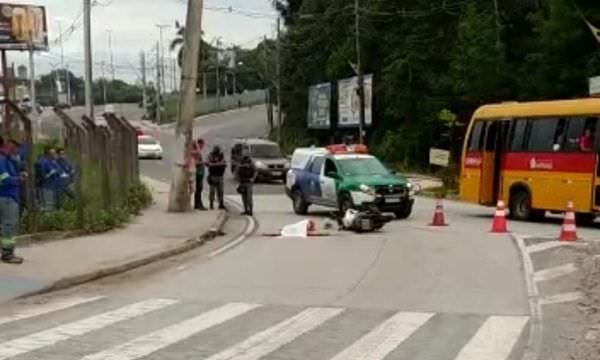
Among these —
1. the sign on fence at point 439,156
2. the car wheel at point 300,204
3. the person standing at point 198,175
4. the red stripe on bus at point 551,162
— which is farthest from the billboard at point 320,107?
the red stripe on bus at point 551,162

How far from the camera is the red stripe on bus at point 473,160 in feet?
93.8

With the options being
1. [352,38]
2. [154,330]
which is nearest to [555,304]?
[154,330]

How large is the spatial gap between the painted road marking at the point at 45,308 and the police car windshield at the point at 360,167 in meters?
14.6

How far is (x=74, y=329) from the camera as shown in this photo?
10352 millimetres

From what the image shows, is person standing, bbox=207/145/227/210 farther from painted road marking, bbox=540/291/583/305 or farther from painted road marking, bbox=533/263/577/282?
painted road marking, bbox=540/291/583/305

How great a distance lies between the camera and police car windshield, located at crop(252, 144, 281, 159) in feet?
153

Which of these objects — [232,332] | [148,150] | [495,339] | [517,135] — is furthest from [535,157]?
[148,150]

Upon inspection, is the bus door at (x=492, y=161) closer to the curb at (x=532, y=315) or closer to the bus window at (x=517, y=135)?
the bus window at (x=517, y=135)

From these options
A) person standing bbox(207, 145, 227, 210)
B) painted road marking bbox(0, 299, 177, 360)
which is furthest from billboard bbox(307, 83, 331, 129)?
painted road marking bbox(0, 299, 177, 360)

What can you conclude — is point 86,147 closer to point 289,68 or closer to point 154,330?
point 154,330

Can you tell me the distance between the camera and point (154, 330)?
33.9 ft

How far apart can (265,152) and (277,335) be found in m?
37.1

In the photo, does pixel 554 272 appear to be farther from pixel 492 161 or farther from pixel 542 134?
pixel 492 161

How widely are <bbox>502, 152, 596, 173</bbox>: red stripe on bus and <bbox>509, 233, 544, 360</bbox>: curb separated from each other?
694 cm
